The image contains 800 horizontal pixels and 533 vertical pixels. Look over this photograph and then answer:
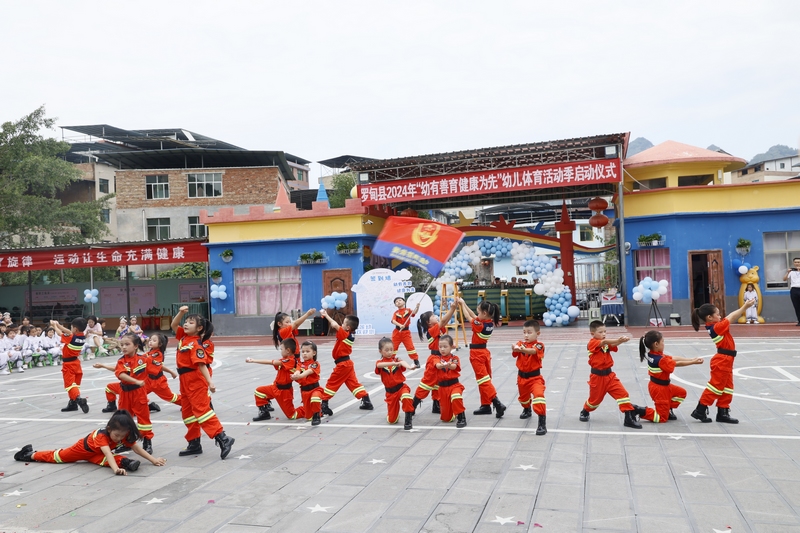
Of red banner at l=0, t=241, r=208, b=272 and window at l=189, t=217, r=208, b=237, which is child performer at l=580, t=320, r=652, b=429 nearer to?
red banner at l=0, t=241, r=208, b=272

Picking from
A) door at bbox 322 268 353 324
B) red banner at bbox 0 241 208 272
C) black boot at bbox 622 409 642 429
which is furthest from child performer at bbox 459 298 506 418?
red banner at bbox 0 241 208 272

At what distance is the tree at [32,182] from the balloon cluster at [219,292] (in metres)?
13.5

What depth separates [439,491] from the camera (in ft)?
19.1

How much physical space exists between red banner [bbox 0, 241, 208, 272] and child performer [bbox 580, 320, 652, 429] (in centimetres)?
1844

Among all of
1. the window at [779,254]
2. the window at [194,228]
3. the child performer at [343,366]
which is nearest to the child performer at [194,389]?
the child performer at [343,366]

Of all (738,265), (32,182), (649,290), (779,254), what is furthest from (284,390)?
(32,182)

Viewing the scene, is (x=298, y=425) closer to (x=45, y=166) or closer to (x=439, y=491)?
(x=439, y=491)

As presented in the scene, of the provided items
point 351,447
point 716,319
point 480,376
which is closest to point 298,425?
point 351,447

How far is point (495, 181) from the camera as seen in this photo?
21.2 metres

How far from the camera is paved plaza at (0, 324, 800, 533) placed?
5164mm

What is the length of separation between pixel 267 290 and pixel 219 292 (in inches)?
67.0

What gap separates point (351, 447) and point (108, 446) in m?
2.60

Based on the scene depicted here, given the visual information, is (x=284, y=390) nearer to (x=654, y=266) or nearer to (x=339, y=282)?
(x=339, y=282)

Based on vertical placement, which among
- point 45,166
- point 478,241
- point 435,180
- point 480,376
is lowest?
point 480,376
